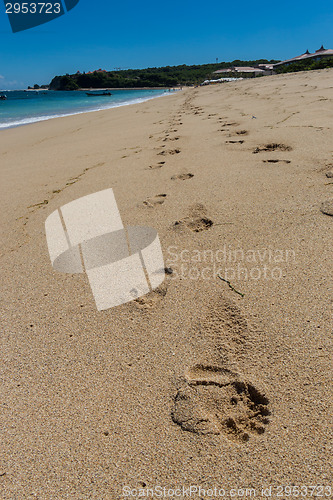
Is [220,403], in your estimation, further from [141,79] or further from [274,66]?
[141,79]

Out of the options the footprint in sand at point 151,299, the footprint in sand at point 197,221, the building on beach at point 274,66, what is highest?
the building on beach at point 274,66

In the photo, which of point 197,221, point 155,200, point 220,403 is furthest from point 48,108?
point 220,403

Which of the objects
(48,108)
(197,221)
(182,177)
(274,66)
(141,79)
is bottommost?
(197,221)

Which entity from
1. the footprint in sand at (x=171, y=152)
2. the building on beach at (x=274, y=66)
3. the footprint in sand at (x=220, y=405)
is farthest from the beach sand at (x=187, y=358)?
the building on beach at (x=274, y=66)

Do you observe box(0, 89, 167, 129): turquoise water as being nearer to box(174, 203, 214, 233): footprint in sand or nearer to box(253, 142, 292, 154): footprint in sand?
box(253, 142, 292, 154): footprint in sand

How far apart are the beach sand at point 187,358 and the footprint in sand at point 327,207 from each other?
0.01m

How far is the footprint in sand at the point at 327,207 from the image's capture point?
4.74 feet

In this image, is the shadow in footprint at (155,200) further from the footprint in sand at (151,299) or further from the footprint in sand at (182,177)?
the footprint in sand at (151,299)

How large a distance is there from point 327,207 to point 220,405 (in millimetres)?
1146

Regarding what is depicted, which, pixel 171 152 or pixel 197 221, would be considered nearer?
pixel 197 221

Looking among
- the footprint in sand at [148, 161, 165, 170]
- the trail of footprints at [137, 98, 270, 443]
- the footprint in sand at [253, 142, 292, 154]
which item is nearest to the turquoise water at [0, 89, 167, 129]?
the footprint in sand at [148, 161, 165, 170]

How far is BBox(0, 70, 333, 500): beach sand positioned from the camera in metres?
0.67

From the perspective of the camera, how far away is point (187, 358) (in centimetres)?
89

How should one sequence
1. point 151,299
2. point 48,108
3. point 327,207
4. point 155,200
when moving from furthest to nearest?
point 48,108 → point 155,200 → point 327,207 → point 151,299
